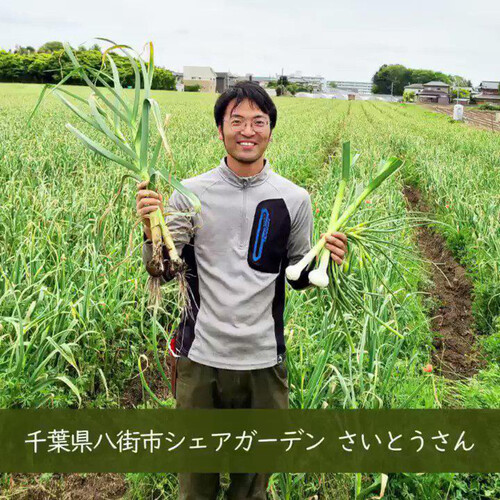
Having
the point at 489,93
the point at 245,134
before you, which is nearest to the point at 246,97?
the point at 245,134

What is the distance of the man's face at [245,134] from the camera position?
4.91 feet

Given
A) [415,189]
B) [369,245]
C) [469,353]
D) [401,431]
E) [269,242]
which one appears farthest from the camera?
[415,189]

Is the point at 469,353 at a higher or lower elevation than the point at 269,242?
lower

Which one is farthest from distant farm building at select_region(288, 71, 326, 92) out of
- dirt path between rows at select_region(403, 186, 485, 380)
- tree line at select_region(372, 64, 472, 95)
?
dirt path between rows at select_region(403, 186, 485, 380)

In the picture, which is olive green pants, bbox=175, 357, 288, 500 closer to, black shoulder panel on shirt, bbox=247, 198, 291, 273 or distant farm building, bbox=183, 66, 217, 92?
black shoulder panel on shirt, bbox=247, 198, 291, 273

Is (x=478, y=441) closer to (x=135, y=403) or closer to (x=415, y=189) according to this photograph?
(x=135, y=403)

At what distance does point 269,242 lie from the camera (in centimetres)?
154

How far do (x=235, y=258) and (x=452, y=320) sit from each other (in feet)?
9.71

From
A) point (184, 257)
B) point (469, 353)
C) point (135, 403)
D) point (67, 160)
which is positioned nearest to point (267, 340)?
point (184, 257)

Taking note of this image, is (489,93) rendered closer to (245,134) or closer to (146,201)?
(245,134)

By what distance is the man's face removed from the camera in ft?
4.91

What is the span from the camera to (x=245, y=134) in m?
1.48

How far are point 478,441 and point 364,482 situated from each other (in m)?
0.50

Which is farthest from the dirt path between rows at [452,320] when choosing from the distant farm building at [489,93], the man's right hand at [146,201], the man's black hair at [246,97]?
the distant farm building at [489,93]
